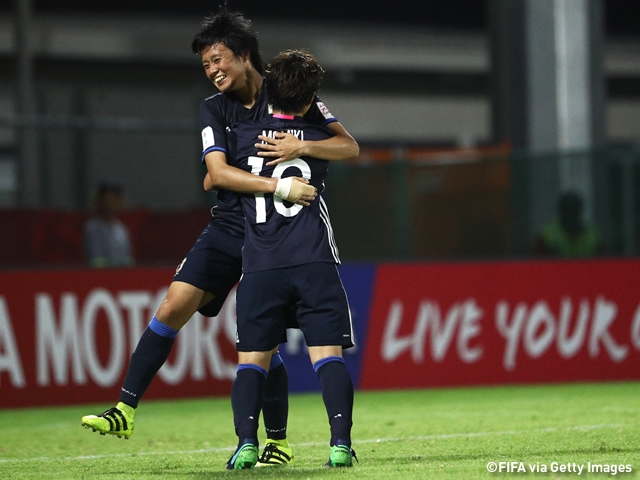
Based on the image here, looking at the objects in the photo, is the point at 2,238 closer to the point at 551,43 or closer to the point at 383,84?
the point at 551,43

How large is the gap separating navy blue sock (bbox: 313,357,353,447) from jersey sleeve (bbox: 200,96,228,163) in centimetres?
110

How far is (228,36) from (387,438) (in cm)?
261

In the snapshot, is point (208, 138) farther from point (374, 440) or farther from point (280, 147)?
point (374, 440)

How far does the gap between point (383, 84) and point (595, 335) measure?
2220 cm

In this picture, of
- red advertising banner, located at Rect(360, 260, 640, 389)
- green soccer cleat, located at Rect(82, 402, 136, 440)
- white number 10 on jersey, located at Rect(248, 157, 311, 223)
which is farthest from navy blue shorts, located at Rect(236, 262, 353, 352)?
red advertising banner, located at Rect(360, 260, 640, 389)

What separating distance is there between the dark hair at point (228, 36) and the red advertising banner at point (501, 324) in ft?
19.1

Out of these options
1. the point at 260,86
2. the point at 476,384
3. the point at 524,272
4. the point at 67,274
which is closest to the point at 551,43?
the point at 524,272

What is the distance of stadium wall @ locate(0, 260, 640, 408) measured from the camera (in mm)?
10188

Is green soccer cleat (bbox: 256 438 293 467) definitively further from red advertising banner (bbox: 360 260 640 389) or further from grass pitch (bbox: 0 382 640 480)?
red advertising banner (bbox: 360 260 640 389)

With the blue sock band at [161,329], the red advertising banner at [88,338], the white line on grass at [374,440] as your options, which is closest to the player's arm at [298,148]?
the blue sock band at [161,329]

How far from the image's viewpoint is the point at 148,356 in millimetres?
6098

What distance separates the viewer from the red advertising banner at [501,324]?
11344mm

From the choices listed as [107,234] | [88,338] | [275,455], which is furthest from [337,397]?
[107,234]

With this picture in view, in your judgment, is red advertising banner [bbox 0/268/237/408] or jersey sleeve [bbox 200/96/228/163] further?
red advertising banner [bbox 0/268/237/408]
